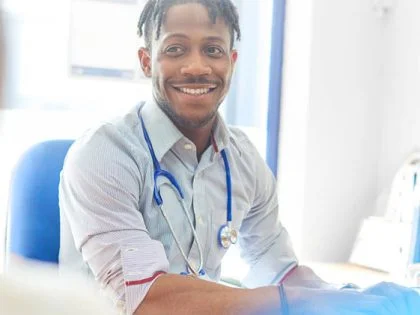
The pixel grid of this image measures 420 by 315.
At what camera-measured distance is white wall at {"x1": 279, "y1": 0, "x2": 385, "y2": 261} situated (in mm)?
2205

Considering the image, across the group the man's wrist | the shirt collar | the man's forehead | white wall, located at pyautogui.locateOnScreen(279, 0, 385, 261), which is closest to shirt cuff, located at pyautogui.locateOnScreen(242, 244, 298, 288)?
the shirt collar

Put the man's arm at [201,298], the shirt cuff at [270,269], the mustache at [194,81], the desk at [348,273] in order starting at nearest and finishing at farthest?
1. the man's arm at [201,298]
2. the mustache at [194,81]
3. the shirt cuff at [270,269]
4. the desk at [348,273]

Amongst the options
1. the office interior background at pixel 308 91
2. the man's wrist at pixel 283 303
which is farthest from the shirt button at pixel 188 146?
the office interior background at pixel 308 91

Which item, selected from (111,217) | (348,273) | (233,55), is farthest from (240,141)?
(348,273)

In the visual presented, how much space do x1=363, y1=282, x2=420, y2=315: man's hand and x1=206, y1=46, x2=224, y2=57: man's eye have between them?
1.77 ft

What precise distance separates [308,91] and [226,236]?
1.13 meters

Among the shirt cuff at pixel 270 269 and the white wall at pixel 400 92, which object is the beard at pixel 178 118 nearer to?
the shirt cuff at pixel 270 269

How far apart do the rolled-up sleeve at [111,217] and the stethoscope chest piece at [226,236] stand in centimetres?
19

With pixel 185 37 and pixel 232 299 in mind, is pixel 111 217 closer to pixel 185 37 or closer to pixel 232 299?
pixel 232 299

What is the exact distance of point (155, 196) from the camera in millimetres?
Result: 1088

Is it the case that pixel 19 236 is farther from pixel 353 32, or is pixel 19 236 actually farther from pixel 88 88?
pixel 353 32

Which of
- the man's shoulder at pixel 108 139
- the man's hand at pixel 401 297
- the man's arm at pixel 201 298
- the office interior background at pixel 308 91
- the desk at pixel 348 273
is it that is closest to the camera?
the man's hand at pixel 401 297

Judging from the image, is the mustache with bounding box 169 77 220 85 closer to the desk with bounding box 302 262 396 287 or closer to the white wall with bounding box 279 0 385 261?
the desk with bounding box 302 262 396 287

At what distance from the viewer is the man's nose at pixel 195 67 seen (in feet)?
3.80
